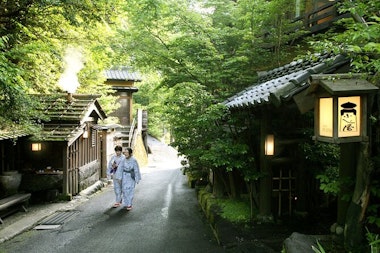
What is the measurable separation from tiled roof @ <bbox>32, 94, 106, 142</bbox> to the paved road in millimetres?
3063

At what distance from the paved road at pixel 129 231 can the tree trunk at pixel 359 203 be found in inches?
128

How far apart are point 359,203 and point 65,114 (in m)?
12.7

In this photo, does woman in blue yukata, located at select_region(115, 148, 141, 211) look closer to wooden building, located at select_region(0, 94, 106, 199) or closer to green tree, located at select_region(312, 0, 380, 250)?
wooden building, located at select_region(0, 94, 106, 199)

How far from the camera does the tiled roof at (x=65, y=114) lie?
42.3ft

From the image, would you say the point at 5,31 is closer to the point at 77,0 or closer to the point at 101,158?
A: the point at 77,0

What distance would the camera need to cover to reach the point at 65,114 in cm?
1417

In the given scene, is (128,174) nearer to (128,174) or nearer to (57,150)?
(128,174)

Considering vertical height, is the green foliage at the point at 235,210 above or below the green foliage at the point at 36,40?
below

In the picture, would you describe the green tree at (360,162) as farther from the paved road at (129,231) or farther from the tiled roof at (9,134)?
the tiled roof at (9,134)

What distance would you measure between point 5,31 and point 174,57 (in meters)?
5.47

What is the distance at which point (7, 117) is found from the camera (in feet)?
29.3

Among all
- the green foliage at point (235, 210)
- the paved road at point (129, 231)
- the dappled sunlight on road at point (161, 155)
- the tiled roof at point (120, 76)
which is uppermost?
the tiled roof at point (120, 76)

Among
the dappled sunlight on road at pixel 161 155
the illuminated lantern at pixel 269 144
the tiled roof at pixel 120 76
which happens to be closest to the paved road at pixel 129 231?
the illuminated lantern at pixel 269 144

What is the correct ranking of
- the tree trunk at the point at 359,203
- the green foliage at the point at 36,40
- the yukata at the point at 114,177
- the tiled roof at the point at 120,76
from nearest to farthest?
the tree trunk at the point at 359,203
the green foliage at the point at 36,40
the yukata at the point at 114,177
the tiled roof at the point at 120,76
